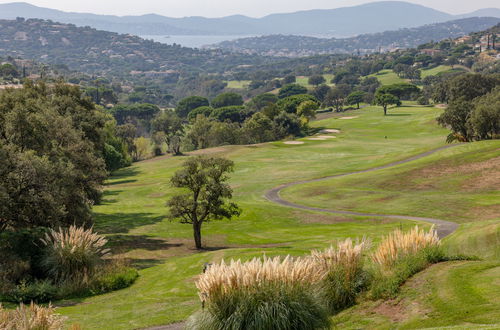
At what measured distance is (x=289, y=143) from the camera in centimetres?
13400

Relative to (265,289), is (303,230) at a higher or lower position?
lower

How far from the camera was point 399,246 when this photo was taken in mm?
18562

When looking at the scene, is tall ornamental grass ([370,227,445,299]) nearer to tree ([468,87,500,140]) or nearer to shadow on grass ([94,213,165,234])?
shadow on grass ([94,213,165,234])

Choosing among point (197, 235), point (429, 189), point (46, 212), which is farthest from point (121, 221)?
point (429, 189)

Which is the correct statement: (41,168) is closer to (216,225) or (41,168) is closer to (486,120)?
(216,225)

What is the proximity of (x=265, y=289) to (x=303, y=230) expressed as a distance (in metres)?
36.6

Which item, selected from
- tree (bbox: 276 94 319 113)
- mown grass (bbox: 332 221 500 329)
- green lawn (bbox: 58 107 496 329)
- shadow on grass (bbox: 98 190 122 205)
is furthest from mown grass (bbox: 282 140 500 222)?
tree (bbox: 276 94 319 113)

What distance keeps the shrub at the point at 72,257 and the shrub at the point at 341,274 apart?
→ 630 inches

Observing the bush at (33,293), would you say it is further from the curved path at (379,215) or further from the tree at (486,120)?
the tree at (486,120)

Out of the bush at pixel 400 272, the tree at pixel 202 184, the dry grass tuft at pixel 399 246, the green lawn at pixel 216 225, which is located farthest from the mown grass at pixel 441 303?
the tree at pixel 202 184

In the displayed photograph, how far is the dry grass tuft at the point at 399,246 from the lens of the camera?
60.1 ft

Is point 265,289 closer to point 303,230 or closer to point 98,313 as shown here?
point 98,313

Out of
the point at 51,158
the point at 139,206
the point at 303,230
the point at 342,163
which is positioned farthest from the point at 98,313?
the point at 342,163

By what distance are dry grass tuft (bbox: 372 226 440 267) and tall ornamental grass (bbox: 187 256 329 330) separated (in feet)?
15.6
